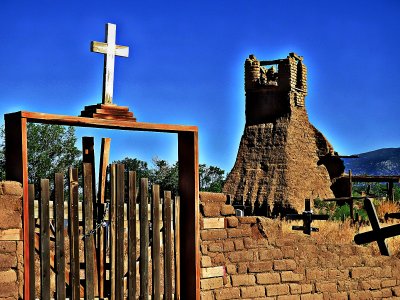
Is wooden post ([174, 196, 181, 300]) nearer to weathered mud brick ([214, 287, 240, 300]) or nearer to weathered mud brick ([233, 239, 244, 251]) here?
weathered mud brick ([214, 287, 240, 300])

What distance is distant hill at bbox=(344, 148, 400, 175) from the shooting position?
15150 cm

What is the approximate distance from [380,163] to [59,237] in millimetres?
154485

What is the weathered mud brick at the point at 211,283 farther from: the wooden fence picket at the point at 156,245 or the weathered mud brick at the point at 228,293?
the wooden fence picket at the point at 156,245

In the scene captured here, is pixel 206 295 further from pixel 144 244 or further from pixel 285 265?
pixel 285 265

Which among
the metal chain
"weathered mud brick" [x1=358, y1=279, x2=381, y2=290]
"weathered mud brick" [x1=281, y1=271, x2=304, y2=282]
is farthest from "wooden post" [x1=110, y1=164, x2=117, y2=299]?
"weathered mud brick" [x1=358, y1=279, x2=381, y2=290]

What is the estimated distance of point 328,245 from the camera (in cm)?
1082

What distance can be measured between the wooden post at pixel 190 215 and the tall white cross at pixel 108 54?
112cm

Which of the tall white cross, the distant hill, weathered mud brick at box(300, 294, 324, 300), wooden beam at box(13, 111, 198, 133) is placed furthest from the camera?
the distant hill

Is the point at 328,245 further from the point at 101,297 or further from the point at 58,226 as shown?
the point at 58,226

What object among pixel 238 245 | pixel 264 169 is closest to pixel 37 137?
pixel 264 169

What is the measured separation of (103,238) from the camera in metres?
8.62

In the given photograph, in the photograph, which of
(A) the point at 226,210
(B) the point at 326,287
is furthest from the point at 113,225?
(B) the point at 326,287

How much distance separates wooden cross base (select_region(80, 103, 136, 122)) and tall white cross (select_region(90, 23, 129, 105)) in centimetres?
9

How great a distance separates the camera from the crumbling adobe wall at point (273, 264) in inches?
368
